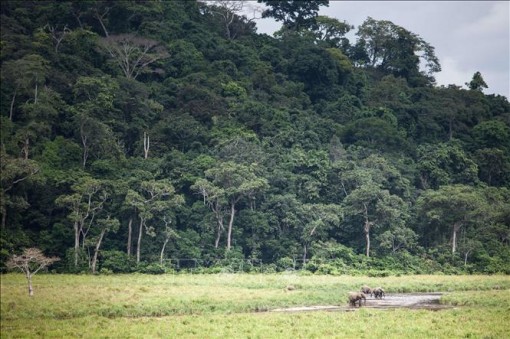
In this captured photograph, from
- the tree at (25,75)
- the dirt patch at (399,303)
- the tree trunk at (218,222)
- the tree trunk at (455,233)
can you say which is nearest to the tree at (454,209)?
the tree trunk at (455,233)

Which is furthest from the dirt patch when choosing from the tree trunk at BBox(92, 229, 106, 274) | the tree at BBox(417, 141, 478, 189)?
the tree at BBox(417, 141, 478, 189)

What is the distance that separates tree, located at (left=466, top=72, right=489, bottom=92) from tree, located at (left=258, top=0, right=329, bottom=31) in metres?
21.8

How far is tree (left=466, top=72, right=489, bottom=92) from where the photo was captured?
8275 cm

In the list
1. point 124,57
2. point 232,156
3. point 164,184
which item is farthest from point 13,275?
point 124,57

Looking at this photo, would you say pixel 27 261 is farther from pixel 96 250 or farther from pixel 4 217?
pixel 96 250

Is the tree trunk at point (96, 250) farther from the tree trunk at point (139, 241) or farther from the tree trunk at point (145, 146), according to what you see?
the tree trunk at point (145, 146)

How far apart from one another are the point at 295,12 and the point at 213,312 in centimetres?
6807

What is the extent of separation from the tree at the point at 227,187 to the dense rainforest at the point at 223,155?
0.58 feet

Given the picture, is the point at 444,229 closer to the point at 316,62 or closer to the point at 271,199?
the point at 271,199

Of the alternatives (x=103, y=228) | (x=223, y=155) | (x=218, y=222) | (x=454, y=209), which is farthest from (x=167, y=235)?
(x=454, y=209)

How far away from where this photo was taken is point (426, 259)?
53.0 meters

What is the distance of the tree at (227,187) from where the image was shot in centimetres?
5162

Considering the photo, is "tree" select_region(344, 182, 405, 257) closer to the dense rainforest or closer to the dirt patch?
the dense rainforest

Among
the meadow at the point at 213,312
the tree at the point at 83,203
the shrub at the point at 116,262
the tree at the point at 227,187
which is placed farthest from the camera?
the tree at the point at 227,187
